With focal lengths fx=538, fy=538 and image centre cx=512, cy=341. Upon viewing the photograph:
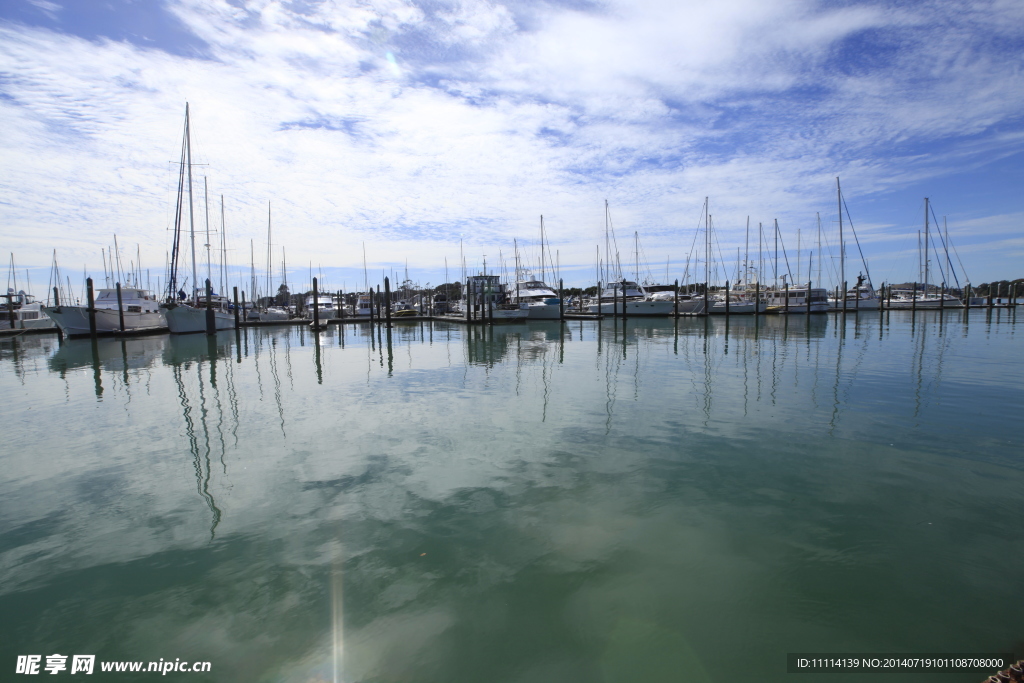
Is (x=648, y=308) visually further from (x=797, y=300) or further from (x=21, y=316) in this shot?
(x=21, y=316)

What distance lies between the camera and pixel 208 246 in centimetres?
3588

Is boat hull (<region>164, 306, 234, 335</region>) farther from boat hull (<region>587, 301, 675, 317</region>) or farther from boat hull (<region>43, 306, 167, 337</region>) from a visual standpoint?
boat hull (<region>587, 301, 675, 317</region>)

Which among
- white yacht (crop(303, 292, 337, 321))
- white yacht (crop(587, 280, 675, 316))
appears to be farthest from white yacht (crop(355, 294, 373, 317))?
white yacht (crop(587, 280, 675, 316))

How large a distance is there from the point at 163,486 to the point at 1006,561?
32.3ft

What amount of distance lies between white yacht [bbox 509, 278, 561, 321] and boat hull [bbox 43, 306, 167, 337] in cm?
2995

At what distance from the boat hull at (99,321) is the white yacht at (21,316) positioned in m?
10.9

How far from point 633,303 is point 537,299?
10.6m

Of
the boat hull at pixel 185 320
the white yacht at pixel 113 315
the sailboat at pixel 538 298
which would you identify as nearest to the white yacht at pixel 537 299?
the sailboat at pixel 538 298

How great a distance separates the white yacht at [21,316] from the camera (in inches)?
1689

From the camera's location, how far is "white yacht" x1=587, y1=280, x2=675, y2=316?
2221 inches

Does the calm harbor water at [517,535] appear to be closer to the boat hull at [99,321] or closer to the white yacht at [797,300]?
the boat hull at [99,321]

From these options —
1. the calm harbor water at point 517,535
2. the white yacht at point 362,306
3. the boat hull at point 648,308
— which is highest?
the white yacht at point 362,306

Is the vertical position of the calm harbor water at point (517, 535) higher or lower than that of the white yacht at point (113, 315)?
lower

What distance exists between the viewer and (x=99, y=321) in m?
34.1
